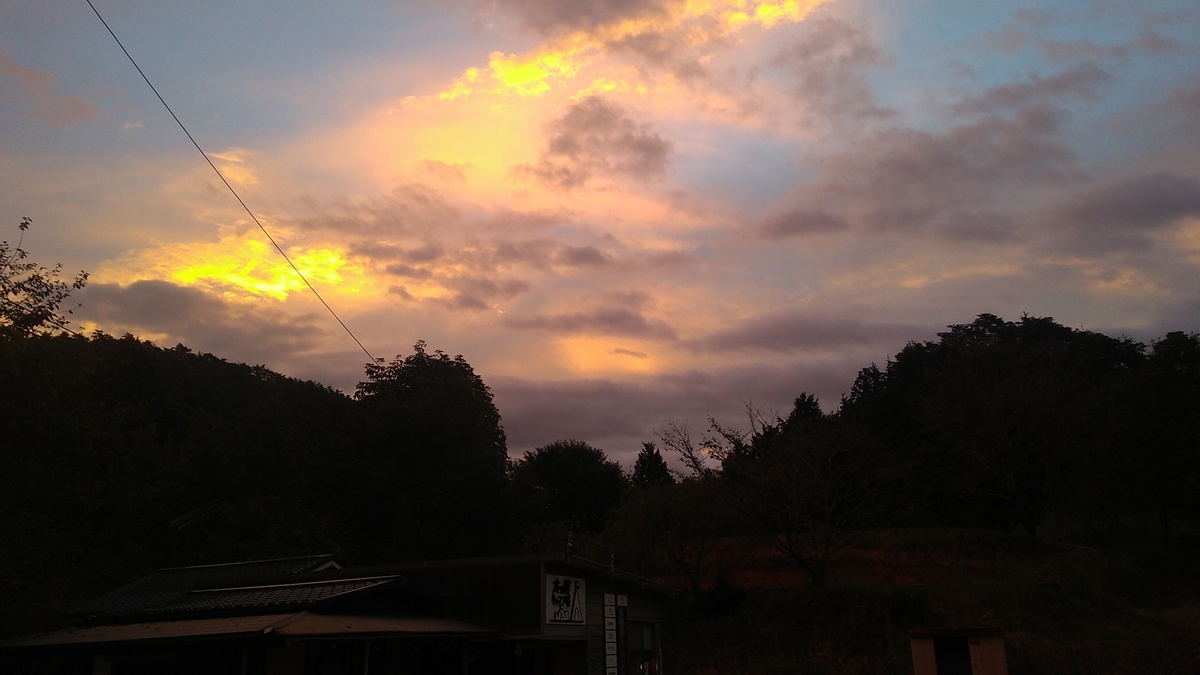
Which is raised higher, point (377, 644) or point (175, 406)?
point (175, 406)

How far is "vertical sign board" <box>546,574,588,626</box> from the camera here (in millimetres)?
21922

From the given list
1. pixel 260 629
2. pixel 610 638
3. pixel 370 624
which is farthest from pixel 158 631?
pixel 610 638

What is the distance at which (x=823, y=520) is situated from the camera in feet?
123

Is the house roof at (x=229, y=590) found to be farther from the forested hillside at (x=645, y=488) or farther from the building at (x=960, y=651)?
the building at (x=960, y=651)

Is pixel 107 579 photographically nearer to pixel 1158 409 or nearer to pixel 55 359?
pixel 55 359

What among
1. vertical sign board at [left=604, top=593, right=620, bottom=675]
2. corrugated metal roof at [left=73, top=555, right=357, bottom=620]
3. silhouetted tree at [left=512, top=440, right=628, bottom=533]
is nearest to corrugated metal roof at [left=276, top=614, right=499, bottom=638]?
corrugated metal roof at [left=73, top=555, right=357, bottom=620]

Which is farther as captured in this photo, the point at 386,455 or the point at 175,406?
the point at 175,406

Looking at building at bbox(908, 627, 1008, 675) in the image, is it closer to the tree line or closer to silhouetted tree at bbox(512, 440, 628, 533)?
the tree line

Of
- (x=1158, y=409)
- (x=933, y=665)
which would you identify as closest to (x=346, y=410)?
(x=933, y=665)

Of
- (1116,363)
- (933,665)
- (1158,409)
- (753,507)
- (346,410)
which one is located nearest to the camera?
(933,665)

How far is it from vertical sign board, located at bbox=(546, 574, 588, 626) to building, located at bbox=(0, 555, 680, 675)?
4 cm

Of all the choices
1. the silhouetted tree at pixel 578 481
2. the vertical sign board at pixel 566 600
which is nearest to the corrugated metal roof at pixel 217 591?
the vertical sign board at pixel 566 600

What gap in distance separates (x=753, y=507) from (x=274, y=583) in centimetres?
2022

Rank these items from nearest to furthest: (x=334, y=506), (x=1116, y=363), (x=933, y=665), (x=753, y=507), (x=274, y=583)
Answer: (x=933, y=665), (x=274, y=583), (x=753, y=507), (x=334, y=506), (x=1116, y=363)
